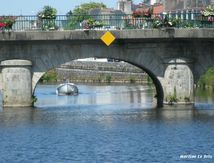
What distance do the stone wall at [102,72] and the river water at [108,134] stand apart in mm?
66372

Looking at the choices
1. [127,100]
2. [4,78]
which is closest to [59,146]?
[4,78]

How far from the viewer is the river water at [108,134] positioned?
160 ft

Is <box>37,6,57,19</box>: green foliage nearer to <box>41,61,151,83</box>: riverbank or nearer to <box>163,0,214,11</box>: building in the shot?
<box>41,61,151,83</box>: riverbank

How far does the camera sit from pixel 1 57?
7300cm

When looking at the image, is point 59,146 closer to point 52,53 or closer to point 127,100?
point 52,53

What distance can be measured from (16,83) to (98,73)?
7905 centimetres

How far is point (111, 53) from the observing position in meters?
74.1

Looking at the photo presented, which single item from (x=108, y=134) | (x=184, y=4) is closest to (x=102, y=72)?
(x=184, y=4)

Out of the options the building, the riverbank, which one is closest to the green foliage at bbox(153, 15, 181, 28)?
the riverbank

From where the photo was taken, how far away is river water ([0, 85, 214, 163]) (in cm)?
4875

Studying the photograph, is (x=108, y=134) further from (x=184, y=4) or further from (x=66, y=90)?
(x=184, y=4)

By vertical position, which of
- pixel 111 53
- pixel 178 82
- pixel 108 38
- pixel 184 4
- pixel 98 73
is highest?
pixel 184 4

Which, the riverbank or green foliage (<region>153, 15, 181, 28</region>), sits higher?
green foliage (<region>153, 15, 181, 28</region>)

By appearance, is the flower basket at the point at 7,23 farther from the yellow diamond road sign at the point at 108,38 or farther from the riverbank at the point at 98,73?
the riverbank at the point at 98,73
